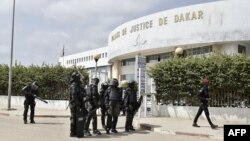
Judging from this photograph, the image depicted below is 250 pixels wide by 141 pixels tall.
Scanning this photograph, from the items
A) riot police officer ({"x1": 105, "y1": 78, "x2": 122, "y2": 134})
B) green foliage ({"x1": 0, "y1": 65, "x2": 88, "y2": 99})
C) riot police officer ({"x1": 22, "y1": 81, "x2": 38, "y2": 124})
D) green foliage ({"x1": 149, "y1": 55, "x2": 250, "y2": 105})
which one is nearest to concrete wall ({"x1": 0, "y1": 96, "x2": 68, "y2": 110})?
green foliage ({"x1": 0, "y1": 65, "x2": 88, "y2": 99})

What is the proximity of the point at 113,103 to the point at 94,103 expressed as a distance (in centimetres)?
77

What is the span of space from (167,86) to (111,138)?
821cm

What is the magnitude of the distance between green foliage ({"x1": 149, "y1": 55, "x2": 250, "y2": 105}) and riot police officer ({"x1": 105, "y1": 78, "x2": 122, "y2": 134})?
20.4ft

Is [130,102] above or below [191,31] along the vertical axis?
below

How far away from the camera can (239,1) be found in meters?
35.7

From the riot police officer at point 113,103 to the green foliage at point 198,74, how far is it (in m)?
6.21

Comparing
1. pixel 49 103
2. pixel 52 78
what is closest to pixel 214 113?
pixel 49 103

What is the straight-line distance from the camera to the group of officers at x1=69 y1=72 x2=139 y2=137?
41.0ft

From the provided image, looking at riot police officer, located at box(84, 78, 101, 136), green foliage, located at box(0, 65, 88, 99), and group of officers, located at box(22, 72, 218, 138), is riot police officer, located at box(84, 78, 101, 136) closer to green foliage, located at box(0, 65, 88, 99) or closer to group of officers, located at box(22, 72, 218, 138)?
group of officers, located at box(22, 72, 218, 138)

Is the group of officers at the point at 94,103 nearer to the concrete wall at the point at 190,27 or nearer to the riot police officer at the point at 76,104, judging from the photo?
the riot police officer at the point at 76,104

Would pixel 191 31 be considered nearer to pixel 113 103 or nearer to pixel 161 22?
pixel 161 22

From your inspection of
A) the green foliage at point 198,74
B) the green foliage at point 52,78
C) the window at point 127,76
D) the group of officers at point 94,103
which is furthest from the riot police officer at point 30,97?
the window at point 127,76

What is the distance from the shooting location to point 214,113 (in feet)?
60.3

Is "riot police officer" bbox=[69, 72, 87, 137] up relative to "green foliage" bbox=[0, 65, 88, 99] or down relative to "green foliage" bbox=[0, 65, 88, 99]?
down
